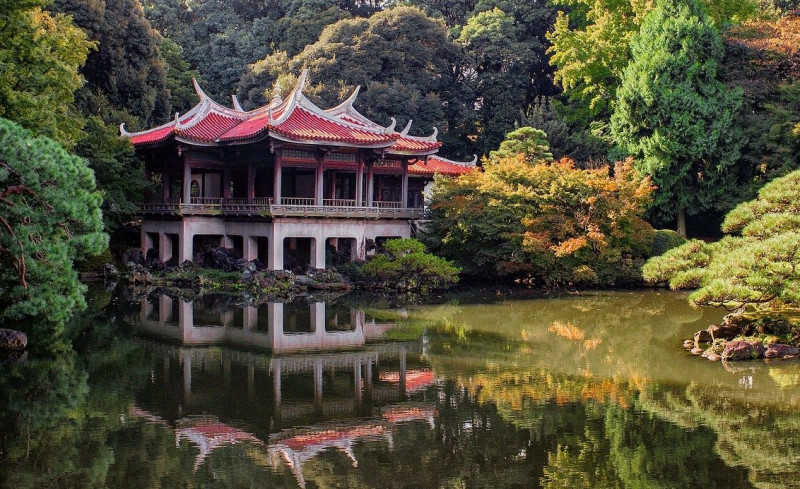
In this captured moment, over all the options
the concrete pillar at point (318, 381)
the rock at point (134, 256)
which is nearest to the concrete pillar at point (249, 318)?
the concrete pillar at point (318, 381)

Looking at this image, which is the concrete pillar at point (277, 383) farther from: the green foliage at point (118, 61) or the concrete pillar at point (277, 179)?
the green foliage at point (118, 61)

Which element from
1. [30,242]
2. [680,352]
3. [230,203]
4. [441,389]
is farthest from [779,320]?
[230,203]

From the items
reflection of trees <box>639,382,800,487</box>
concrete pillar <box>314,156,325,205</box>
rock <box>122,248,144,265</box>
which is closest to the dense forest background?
rock <box>122,248,144,265</box>

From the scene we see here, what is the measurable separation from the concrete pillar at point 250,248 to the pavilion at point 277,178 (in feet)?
0.09

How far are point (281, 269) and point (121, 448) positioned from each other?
51.3 ft

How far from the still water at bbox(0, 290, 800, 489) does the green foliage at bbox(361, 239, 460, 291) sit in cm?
698

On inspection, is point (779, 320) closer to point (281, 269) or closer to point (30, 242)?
point (30, 242)

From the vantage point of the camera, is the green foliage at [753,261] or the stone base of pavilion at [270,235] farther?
the stone base of pavilion at [270,235]

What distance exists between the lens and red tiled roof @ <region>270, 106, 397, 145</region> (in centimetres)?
2448

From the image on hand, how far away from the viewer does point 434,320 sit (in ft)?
57.2

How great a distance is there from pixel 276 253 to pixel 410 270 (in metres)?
3.68

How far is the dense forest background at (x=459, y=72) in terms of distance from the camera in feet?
82.5

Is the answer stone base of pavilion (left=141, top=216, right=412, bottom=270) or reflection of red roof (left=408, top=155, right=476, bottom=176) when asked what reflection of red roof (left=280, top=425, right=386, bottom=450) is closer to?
stone base of pavilion (left=141, top=216, right=412, bottom=270)

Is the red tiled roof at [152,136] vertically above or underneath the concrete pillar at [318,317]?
above
